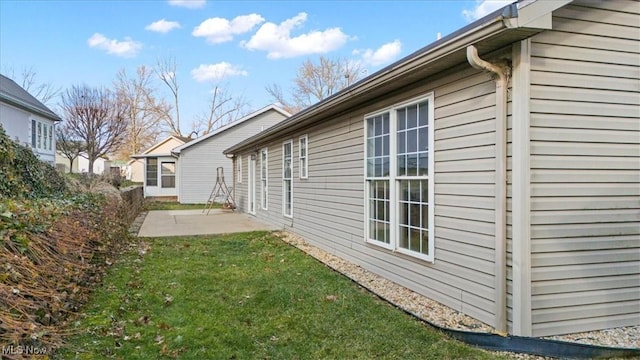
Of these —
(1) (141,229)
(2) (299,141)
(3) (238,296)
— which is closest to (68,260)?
(3) (238,296)

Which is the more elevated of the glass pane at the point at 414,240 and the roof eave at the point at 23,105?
the roof eave at the point at 23,105

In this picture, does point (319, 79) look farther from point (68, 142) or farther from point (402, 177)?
point (402, 177)

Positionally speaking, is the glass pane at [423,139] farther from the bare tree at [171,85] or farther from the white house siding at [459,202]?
the bare tree at [171,85]

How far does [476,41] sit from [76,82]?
98.9 ft

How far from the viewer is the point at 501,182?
346 centimetres

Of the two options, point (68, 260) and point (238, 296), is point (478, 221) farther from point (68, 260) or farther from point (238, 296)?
point (68, 260)

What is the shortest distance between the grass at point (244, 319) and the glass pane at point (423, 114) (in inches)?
84.0

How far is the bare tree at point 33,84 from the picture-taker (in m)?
30.6

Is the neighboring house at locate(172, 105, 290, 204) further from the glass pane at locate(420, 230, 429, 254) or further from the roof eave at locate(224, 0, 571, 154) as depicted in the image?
the glass pane at locate(420, 230, 429, 254)

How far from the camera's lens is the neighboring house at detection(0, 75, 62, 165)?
1680 centimetres

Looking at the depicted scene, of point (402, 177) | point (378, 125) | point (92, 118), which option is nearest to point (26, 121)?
point (92, 118)

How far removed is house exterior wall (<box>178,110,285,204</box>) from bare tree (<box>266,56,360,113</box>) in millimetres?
9160

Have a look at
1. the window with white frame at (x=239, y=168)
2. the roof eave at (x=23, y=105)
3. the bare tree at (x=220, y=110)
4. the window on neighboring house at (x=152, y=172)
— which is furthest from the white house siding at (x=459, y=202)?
the bare tree at (x=220, y=110)

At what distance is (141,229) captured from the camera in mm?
10820
